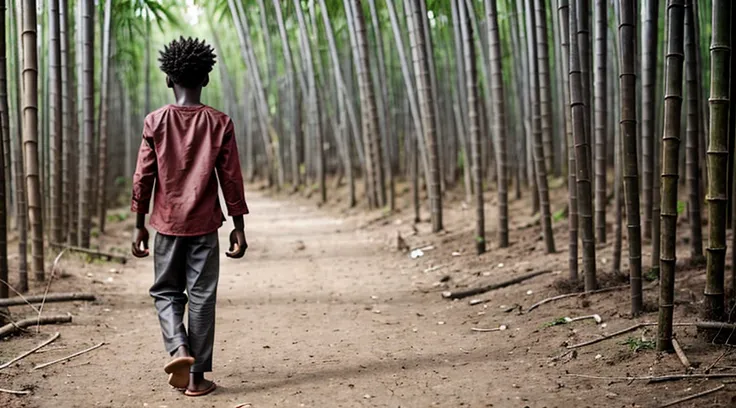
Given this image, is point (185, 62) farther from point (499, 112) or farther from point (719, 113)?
point (499, 112)

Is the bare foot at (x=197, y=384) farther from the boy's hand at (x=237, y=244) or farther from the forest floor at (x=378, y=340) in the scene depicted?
the boy's hand at (x=237, y=244)

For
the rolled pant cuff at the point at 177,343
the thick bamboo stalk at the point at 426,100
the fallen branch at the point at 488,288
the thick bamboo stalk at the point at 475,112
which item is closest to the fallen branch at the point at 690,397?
the rolled pant cuff at the point at 177,343

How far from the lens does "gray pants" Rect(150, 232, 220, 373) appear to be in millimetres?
2762

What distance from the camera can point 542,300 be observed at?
4.06 m

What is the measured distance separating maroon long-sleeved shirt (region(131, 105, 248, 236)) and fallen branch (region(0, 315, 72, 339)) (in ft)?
3.78

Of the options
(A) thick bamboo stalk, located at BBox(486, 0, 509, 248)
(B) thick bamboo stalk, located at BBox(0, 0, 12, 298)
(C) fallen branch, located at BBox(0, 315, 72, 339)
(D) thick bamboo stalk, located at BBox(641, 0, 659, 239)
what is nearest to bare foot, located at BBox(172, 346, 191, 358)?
(C) fallen branch, located at BBox(0, 315, 72, 339)

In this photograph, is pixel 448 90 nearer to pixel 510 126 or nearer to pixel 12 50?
pixel 510 126

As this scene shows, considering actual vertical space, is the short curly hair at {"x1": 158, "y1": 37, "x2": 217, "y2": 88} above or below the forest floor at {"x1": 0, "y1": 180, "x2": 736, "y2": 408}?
above

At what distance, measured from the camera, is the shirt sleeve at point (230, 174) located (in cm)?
279

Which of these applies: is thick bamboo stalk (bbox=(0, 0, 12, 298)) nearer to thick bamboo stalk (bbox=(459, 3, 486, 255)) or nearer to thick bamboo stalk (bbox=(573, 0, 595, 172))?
thick bamboo stalk (bbox=(573, 0, 595, 172))

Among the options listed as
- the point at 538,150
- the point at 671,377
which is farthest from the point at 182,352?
the point at 538,150

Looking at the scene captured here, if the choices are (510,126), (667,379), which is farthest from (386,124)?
(667,379)

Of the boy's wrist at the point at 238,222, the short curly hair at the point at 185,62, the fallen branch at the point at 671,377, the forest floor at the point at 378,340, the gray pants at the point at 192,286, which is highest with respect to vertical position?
the short curly hair at the point at 185,62

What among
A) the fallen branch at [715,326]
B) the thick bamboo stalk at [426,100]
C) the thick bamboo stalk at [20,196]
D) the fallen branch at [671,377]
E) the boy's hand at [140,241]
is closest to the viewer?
the fallen branch at [671,377]
